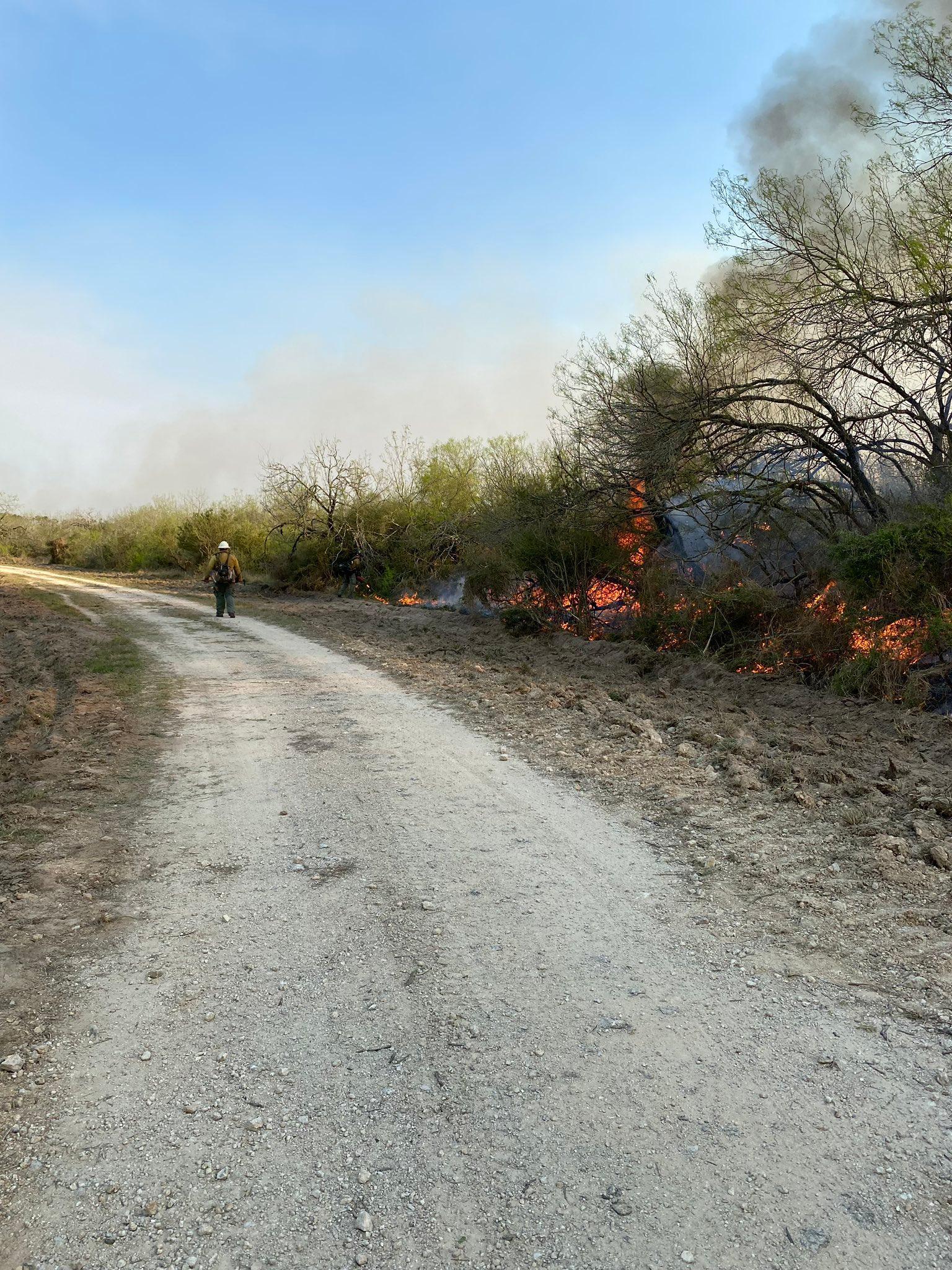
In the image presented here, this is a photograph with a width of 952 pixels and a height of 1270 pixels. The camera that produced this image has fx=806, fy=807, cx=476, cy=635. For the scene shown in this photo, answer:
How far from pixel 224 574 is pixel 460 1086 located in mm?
18414

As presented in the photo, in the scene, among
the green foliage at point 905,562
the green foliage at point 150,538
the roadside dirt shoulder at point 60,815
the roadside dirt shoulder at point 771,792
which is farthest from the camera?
the green foliage at point 150,538

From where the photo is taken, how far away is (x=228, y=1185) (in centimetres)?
262

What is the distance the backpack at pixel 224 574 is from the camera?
790 inches

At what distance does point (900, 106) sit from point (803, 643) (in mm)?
7123

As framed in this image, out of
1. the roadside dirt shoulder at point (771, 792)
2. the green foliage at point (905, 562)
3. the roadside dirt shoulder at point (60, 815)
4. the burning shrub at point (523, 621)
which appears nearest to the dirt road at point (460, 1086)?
the roadside dirt shoulder at point (60, 815)

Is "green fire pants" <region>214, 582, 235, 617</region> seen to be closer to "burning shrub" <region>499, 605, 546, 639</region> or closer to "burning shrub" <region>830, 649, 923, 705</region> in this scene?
"burning shrub" <region>499, 605, 546, 639</region>

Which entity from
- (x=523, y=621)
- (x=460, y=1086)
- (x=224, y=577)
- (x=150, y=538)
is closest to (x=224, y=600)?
(x=224, y=577)

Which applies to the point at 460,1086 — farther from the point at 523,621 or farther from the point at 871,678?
the point at 523,621

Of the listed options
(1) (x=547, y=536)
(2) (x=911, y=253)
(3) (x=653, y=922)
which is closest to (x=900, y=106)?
(2) (x=911, y=253)

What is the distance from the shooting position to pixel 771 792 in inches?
249

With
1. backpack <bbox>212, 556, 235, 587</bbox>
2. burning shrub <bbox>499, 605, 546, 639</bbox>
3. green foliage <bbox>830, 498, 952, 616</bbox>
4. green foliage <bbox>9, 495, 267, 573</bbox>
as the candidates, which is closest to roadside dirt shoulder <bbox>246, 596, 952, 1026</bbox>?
green foliage <bbox>830, 498, 952, 616</bbox>

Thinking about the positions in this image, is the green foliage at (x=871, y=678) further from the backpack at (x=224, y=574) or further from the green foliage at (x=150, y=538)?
the green foliage at (x=150, y=538)

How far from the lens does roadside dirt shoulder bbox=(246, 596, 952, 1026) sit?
405 cm

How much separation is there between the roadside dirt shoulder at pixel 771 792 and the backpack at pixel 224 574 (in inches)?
344
